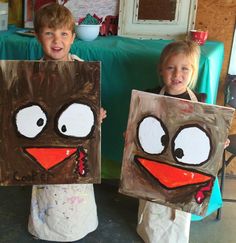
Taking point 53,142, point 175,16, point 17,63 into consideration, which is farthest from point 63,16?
point 175,16

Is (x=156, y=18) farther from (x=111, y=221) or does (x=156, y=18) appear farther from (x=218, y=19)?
(x=111, y=221)

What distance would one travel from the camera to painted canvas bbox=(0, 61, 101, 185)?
121 cm

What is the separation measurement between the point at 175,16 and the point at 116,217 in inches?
44.9

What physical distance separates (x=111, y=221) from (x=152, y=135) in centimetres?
71

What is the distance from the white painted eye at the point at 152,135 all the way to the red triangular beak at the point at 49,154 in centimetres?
26

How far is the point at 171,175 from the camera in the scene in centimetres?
125

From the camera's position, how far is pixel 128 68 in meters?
1.59

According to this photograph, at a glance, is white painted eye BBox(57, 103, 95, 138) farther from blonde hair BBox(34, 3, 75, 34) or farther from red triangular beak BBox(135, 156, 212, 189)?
blonde hair BBox(34, 3, 75, 34)

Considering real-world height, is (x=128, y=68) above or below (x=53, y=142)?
above

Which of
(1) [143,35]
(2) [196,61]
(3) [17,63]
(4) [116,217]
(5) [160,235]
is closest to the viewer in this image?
(3) [17,63]

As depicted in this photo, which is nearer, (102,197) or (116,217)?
(116,217)

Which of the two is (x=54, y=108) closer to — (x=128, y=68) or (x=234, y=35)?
(x=128, y=68)

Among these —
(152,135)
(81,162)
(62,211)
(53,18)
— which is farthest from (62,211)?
(53,18)

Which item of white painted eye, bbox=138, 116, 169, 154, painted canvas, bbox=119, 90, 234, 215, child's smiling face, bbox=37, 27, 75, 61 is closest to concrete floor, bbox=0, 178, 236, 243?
painted canvas, bbox=119, 90, 234, 215
